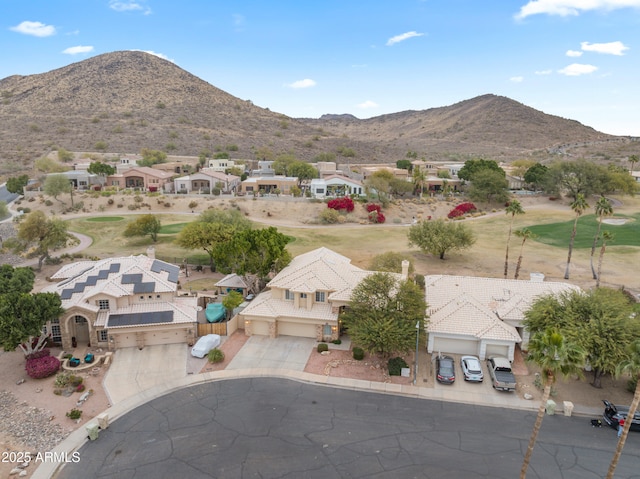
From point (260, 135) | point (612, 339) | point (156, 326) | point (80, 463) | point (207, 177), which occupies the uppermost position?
point (260, 135)

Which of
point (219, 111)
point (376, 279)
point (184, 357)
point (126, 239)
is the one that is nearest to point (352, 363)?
point (376, 279)

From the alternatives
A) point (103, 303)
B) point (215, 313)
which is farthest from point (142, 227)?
point (215, 313)

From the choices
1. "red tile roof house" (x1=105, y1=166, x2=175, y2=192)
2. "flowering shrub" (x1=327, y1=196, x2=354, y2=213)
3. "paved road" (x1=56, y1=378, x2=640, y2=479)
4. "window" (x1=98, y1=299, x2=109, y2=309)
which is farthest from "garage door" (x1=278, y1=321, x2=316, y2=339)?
"red tile roof house" (x1=105, y1=166, x2=175, y2=192)

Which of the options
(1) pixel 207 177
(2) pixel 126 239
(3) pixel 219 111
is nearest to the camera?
(2) pixel 126 239

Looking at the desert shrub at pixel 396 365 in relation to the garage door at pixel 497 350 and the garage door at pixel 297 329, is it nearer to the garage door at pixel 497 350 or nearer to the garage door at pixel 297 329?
the garage door at pixel 497 350

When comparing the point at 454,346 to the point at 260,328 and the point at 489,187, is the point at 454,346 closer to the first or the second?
the point at 260,328

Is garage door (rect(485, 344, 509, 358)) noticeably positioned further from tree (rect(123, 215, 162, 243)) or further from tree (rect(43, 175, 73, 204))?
tree (rect(43, 175, 73, 204))

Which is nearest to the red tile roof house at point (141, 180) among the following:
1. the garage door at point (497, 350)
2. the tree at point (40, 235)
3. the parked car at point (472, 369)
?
the tree at point (40, 235)

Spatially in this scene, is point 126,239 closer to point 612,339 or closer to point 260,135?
point 612,339
